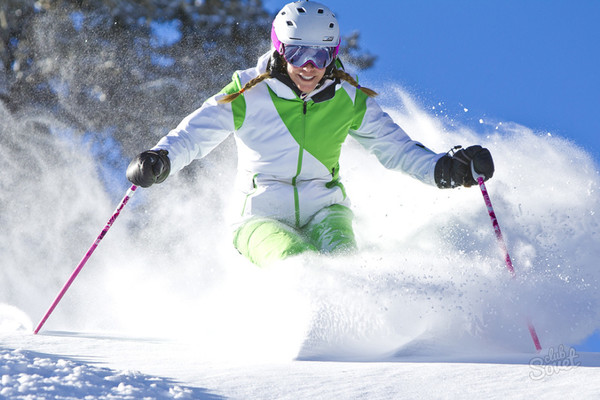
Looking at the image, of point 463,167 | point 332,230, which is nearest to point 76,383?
point 332,230

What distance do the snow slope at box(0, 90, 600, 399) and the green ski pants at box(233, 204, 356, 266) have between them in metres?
0.13

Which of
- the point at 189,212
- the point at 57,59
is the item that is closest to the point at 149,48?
the point at 57,59

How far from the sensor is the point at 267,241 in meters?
3.88

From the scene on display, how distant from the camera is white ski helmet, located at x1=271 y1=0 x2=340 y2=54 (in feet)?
13.1

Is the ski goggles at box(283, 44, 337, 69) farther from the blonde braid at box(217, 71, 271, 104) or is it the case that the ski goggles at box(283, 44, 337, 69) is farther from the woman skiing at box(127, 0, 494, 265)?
the blonde braid at box(217, 71, 271, 104)

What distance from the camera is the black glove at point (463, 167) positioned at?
413cm

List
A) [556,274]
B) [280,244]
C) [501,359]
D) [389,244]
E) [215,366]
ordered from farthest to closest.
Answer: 1. [389,244]
2. [556,274]
3. [280,244]
4. [501,359]
5. [215,366]

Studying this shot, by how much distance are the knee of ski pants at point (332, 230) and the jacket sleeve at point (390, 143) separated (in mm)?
482

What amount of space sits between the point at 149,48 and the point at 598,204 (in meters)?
8.41

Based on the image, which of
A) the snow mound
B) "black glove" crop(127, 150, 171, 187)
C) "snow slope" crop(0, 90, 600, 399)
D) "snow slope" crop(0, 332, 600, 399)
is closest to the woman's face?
"black glove" crop(127, 150, 171, 187)

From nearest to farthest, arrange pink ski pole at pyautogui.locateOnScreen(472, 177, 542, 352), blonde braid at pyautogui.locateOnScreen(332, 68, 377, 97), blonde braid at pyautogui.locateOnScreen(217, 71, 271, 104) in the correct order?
1. pink ski pole at pyautogui.locateOnScreen(472, 177, 542, 352)
2. blonde braid at pyautogui.locateOnScreen(217, 71, 271, 104)
3. blonde braid at pyautogui.locateOnScreen(332, 68, 377, 97)

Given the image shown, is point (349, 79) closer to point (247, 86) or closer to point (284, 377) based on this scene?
point (247, 86)

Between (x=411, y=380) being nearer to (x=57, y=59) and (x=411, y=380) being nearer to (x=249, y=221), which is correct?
(x=249, y=221)

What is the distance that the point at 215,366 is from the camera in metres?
3.01
